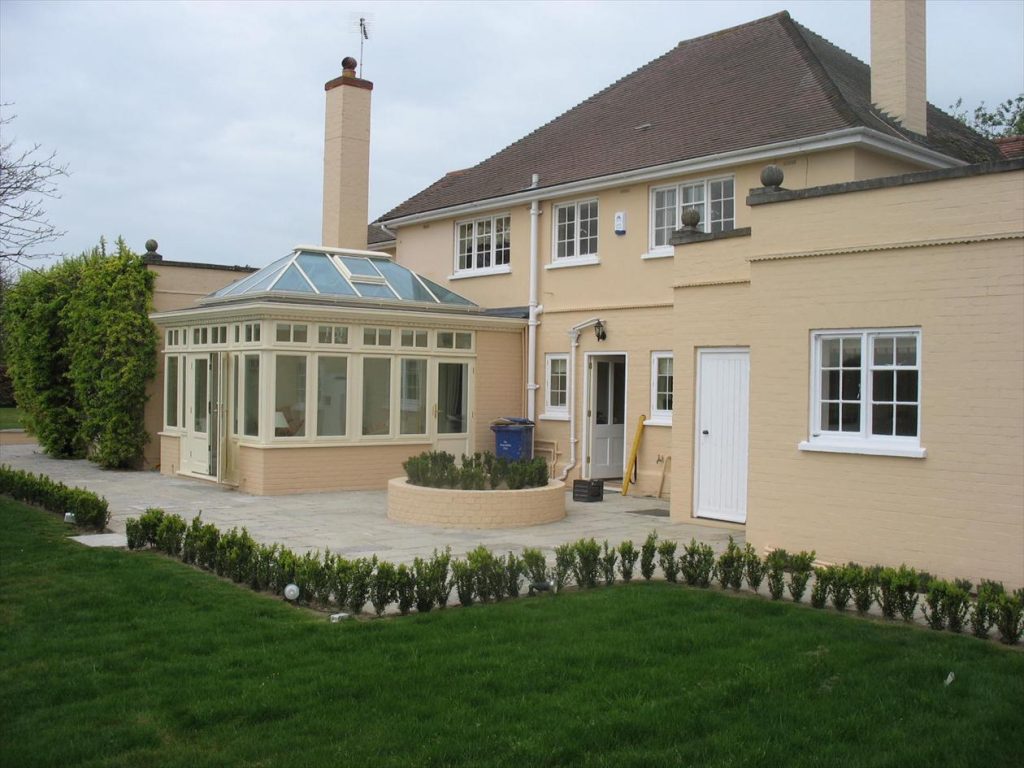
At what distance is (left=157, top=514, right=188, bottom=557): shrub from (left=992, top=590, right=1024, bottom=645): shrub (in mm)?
7767

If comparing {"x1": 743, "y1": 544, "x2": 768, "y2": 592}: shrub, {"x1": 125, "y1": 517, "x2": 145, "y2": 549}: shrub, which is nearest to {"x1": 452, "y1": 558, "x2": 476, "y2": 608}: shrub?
{"x1": 743, "y1": 544, "x2": 768, "y2": 592}: shrub

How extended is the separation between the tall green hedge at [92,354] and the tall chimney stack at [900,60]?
48.4 feet

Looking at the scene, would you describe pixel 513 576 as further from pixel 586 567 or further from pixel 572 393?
pixel 572 393

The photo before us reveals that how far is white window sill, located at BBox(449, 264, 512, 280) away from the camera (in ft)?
66.4

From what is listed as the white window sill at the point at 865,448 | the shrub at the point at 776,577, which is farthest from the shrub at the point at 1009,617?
the white window sill at the point at 865,448

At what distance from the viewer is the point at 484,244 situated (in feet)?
69.3

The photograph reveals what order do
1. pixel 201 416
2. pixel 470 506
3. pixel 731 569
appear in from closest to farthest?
1. pixel 731 569
2. pixel 470 506
3. pixel 201 416

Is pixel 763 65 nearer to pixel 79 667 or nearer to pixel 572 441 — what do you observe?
pixel 572 441

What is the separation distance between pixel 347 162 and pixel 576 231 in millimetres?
6303

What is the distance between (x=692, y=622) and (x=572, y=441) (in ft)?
35.7

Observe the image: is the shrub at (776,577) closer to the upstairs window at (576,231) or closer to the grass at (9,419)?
the upstairs window at (576,231)

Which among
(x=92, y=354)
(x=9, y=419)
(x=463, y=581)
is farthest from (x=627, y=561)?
(x=9, y=419)

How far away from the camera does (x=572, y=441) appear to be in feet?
60.3

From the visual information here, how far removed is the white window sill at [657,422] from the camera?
54.1ft
